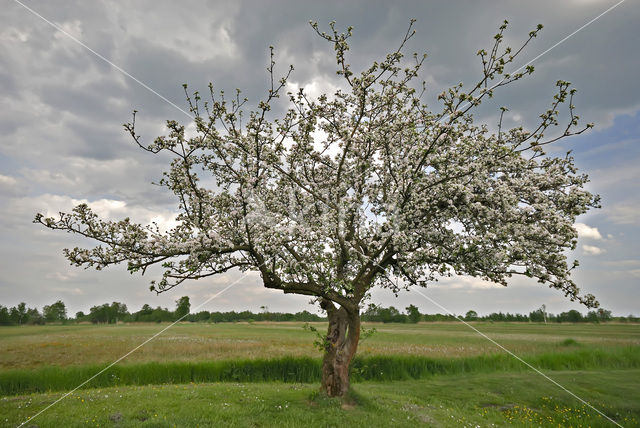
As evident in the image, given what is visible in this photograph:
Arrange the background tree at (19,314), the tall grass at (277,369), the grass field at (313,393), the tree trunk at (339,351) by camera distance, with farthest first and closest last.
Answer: the background tree at (19,314) → the tall grass at (277,369) → the tree trunk at (339,351) → the grass field at (313,393)

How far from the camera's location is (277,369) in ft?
88.7

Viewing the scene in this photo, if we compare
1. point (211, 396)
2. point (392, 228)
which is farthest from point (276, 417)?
point (392, 228)

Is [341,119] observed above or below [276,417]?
above

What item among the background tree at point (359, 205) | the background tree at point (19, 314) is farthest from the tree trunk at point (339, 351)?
the background tree at point (19, 314)

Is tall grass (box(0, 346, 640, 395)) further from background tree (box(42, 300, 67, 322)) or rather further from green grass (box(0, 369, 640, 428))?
background tree (box(42, 300, 67, 322))

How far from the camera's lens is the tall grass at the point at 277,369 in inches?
910

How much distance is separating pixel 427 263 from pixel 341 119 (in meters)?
7.83

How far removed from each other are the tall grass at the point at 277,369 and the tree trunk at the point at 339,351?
476 centimetres

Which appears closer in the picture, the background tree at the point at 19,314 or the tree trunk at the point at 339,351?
the tree trunk at the point at 339,351

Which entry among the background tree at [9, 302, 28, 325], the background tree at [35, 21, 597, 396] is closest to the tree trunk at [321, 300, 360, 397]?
the background tree at [35, 21, 597, 396]

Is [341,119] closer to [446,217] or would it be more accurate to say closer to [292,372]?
[446,217]

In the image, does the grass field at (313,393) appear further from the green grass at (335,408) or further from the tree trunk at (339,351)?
the tree trunk at (339,351)

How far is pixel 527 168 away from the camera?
1661cm

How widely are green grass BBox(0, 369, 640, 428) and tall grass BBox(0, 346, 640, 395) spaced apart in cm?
497
